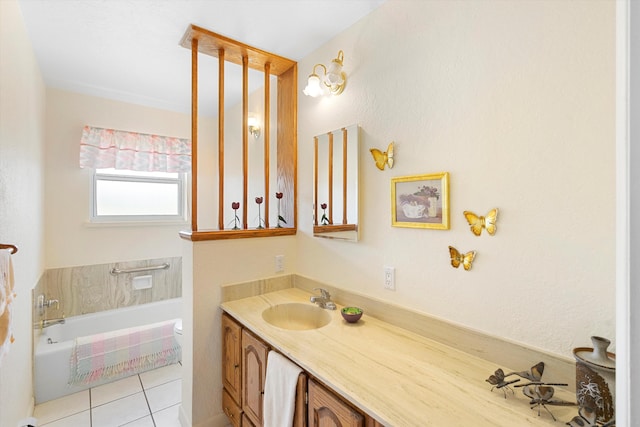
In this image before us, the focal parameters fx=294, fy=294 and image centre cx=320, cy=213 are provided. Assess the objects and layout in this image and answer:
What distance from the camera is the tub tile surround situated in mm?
2738

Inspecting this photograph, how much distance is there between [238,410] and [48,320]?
217 centimetres

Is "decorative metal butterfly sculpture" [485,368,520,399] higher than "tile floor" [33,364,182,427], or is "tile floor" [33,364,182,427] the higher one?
"decorative metal butterfly sculpture" [485,368,520,399]

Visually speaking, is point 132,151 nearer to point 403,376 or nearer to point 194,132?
point 194,132

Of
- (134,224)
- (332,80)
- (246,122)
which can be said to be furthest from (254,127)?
(134,224)

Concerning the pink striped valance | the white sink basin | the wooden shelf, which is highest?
the pink striped valance

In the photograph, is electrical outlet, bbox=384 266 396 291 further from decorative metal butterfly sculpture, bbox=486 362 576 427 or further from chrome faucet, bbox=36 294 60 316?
Answer: chrome faucet, bbox=36 294 60 316

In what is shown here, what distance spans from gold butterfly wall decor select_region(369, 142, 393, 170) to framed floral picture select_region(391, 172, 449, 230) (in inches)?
3.8

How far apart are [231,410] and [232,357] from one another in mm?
331

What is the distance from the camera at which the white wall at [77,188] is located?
2.73 meters

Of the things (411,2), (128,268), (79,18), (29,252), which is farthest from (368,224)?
(128,268)

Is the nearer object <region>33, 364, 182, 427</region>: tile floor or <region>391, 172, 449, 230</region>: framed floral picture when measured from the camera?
<region>391, 172, 449, 230</region>: framed floral picture

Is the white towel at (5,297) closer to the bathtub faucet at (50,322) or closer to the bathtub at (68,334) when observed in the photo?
the bathtub at (68,334)

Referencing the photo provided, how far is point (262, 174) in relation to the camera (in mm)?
2637

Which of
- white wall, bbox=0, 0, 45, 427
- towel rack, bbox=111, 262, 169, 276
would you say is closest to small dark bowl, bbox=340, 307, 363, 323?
white wall, bbox=0, 0, 45, 427
